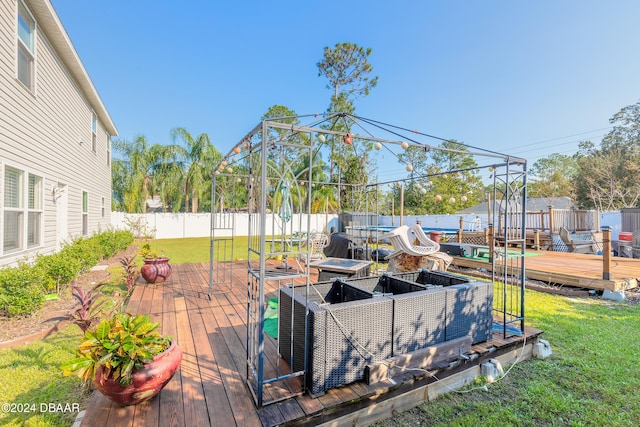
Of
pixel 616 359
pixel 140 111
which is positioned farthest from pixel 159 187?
pixel 616 359

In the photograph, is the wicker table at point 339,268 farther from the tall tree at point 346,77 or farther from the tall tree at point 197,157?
the tall tree at point 197,157

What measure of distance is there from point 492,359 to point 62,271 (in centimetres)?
621

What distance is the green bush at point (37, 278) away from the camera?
11.8 feet

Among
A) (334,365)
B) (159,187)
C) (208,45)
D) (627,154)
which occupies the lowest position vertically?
(334,365)

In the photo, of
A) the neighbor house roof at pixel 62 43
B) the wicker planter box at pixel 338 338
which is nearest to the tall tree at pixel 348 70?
the neighbor house roof at pixel 62 43

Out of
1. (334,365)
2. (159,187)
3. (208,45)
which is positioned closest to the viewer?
(334,365)

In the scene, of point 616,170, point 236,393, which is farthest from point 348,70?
point 616,170

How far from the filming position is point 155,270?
5.39 meters

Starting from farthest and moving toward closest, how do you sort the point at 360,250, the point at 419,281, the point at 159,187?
the point at 159,187
the point at 360,250
the point at 419,281

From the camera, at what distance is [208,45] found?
1391 centimetres

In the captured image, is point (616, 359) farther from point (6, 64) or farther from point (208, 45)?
point (208, 45)

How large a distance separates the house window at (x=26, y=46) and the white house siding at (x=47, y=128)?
0.47ft

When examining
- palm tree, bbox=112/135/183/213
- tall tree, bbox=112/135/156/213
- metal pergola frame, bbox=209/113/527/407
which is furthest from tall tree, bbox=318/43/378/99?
metal pergola frame, bbox=209/113/527/407

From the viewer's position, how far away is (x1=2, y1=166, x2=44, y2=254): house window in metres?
4.29
